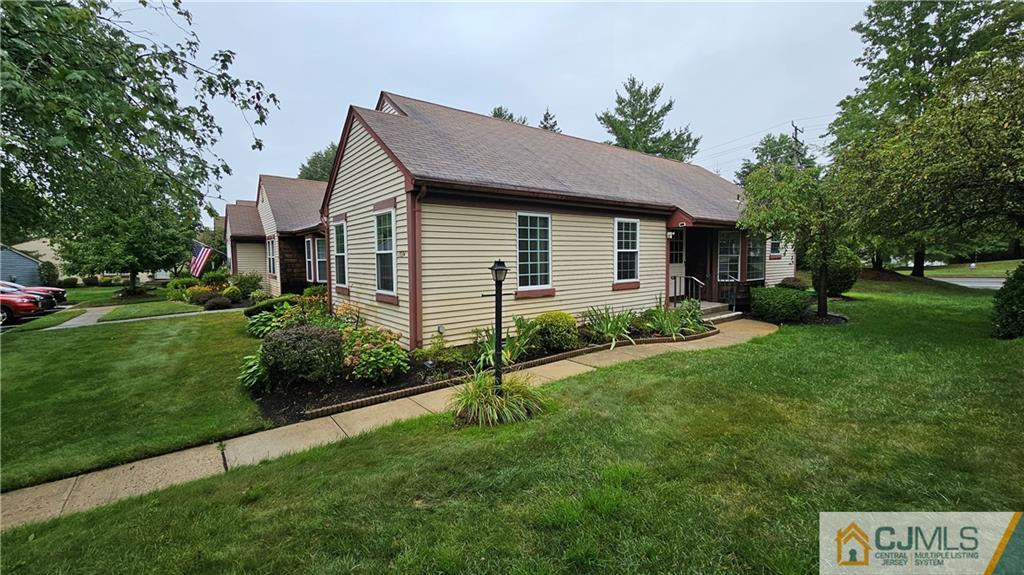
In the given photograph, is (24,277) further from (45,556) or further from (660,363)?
(660,363)

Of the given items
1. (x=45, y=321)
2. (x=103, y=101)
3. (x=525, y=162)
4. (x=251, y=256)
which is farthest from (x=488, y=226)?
(x=251, y=256)

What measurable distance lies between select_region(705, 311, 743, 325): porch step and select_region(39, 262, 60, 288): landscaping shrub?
3887 centimetres

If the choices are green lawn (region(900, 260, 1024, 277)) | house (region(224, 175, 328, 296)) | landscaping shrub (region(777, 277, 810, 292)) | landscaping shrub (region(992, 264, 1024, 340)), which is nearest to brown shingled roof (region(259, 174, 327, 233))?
house (region(224, 175, 328, 296))

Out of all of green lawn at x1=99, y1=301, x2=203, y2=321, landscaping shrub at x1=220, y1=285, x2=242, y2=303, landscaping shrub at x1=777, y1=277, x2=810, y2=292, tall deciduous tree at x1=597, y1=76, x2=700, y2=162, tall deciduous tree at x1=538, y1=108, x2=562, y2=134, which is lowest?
green lawn at x1=99, y1=301, x2=203, y2=321

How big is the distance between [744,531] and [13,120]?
6212mm

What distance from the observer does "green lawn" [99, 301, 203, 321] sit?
1319 centimetres

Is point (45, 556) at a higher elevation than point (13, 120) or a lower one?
lower

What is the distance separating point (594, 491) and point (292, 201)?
19.6 m

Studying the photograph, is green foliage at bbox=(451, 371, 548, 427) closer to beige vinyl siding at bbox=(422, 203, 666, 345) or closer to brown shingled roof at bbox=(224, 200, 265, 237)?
beige vinyl siding at bbox=(422, 203, 666, 345)

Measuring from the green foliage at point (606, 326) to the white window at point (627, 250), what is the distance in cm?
129

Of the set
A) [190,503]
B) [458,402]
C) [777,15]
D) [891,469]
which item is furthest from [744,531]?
[777,15]

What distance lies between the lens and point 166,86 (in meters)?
3.71

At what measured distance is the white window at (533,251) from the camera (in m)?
8.00

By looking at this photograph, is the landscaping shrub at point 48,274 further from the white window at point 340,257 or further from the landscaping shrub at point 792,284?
the landscaping shrub at point 792,284
